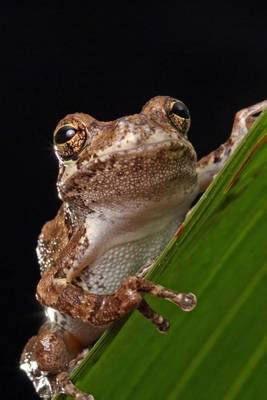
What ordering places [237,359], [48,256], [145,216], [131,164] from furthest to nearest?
[48,256] < [145,216] < [131,164] < [237,359]

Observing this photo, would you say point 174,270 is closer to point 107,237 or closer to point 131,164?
point 131,164

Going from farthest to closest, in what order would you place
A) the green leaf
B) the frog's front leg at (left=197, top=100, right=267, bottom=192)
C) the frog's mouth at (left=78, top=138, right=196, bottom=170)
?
the frog's front leg at (left=197, top=100, right=267, bottom=192) → the frog's mouth at (left=78, top=138, right=196, bottom=170) → the green leaf

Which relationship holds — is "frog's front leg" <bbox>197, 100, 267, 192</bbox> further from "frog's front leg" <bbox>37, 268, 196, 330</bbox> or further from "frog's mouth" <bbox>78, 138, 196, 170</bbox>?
"frog's front leg" <bbox>37, 268, 196, 330</bbox>

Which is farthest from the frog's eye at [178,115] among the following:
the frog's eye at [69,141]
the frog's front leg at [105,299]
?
the frog's front leg at [105,299]

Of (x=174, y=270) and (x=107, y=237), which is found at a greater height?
(x=174, y=270)

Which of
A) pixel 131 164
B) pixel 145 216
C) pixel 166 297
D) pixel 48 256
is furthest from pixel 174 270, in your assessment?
pixel 48 256

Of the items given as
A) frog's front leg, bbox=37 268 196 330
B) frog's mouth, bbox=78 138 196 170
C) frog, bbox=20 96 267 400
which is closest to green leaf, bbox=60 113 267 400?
frog's front leg, bbox=37 268 196 330

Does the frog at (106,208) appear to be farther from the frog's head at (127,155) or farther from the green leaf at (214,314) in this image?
the green leaf at (214,314)
